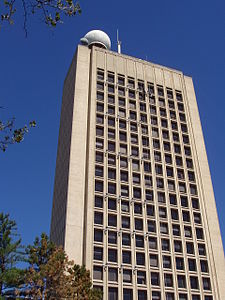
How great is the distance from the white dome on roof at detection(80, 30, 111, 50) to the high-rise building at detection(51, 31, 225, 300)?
7.77 meters

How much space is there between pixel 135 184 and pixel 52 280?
25.0 m

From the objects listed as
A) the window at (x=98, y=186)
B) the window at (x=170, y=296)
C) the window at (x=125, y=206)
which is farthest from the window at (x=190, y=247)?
the window at (x=98, y=186)

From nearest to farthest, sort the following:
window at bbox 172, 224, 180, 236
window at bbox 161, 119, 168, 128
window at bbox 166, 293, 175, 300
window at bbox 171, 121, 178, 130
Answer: window at bbox 166, 293, 175, 300
window at bbox 172, 224, 180, 236
window at bbox 161, 119, 168, 128
window at bbox 171, 121, 178, 130

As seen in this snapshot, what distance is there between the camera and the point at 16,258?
1211 inches

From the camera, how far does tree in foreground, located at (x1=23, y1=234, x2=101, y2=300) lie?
2656 cm

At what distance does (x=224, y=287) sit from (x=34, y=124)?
137 ft

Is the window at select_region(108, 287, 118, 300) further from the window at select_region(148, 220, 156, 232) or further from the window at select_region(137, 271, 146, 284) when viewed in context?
the window at select_region(148, 220, 156, 232)

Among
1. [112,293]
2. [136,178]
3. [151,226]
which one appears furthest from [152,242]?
[136,178]

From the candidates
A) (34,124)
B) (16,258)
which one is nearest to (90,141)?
(16,258)

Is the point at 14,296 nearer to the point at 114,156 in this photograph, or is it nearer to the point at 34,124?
the point at 34,124

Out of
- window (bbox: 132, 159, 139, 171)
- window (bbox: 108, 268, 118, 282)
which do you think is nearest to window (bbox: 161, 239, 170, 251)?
window (bbox: 108, 268, 118, 282)

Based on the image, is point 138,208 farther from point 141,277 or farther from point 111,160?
point 141,277

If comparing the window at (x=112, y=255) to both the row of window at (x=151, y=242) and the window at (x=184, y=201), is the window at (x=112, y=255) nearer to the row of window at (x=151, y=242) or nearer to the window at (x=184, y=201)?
the row of window at (x=151, y=242)

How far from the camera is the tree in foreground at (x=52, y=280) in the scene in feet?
87.1
